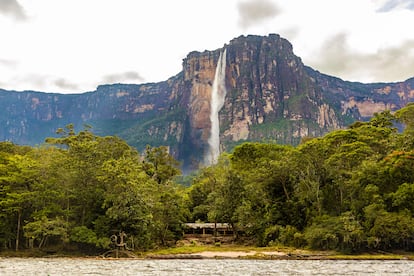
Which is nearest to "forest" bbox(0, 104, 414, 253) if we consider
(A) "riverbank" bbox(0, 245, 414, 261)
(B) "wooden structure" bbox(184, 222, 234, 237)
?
(A) "riverbank" bbox(0, 245, 414, 261)

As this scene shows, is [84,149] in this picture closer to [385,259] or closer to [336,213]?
[336,213]

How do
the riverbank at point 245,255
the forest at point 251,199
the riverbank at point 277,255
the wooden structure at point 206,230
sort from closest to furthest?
the riverbank at point 277,255 < the riverbank at point 245,255 < the forest at point 251,199 < the wooden structure at point 206,230

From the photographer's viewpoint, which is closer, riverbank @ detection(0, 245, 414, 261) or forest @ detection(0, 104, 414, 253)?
riverbank @ detection(0, 245, 414, 261)

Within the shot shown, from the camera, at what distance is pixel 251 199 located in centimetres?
5684

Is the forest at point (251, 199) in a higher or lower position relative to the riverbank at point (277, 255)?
higher

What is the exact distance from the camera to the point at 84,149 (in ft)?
157

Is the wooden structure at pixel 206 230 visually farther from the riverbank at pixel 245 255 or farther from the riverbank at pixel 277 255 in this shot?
the riverbank at pixel 245 255

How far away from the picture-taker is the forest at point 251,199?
144 ft

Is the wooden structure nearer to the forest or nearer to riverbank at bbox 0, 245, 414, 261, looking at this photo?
the forest

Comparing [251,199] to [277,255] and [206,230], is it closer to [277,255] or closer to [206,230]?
[206,230]

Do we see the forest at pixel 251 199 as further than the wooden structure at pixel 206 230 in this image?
No

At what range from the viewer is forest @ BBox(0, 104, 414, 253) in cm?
4381

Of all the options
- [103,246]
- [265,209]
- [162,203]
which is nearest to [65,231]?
[103,246]

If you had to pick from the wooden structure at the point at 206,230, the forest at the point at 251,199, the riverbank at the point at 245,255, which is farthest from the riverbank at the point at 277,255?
the wooden structure at the point at 206,230
